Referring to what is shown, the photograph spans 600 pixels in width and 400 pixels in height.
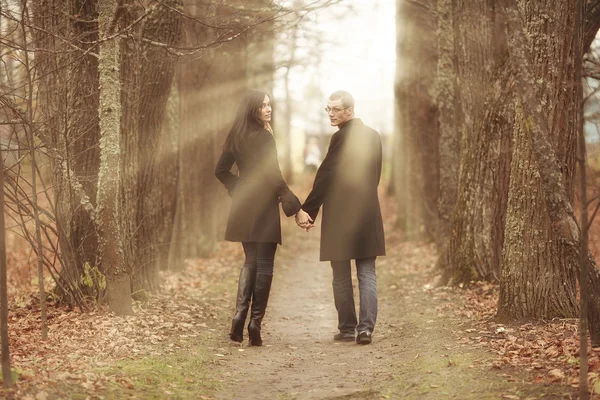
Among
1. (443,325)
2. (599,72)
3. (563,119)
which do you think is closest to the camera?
(563,119)

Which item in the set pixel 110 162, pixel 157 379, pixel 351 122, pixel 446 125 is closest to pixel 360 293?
pixel 351 122

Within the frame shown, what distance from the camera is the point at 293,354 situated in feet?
22.3

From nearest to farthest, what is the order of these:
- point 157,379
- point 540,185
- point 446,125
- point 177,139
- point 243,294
A: point 157,379, point 540,185, point 243,294, point 446,125, point 177,139

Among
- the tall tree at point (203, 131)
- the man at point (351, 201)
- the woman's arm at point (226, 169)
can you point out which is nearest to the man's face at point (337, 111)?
the man at point (351, 201)

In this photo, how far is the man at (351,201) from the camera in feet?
23.1

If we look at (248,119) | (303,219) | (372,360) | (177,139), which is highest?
(177,139)

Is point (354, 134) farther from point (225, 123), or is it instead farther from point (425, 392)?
point (225, 123)

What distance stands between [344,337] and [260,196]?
1.76 metres

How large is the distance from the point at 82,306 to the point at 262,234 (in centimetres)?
234

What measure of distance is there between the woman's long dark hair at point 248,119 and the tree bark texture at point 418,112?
24.6ft

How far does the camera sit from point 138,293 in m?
8.76

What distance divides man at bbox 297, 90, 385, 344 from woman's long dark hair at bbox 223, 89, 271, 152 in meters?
0.70

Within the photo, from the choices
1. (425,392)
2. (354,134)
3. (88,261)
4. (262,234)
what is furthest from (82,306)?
(425,392)

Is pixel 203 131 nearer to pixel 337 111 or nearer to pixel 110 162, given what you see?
pixel 110 162
